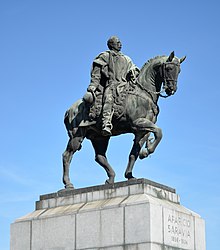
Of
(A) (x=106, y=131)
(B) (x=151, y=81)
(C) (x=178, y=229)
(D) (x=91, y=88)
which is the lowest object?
(C) (x=178, y=229)

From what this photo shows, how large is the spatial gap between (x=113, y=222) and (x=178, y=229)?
159 cm

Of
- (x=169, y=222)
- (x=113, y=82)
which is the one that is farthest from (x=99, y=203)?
(x=113, y=82)

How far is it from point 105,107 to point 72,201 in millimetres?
2601

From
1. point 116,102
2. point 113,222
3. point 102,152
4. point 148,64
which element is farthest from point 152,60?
point 113,222

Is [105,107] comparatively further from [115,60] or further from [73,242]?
[73,242]

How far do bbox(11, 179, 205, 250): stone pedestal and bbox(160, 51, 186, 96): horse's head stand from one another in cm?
250

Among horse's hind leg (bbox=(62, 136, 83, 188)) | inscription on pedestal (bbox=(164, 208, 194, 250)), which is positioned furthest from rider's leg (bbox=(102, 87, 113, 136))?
inscription on pedestal (bbox=(164, 208, 194, 250))

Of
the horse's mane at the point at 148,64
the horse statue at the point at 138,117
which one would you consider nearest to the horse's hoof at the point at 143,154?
the horse statue at the point at 138,117

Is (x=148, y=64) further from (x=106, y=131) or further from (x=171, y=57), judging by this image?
(x=106, y=131)

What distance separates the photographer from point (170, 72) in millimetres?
16766

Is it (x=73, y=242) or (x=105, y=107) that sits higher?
(x=105, y=107)

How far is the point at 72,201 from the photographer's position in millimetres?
17141

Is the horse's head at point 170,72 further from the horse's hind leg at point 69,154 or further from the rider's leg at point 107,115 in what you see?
the horse's hind leg at point 69,154

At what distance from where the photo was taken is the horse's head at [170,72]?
1673 cm
